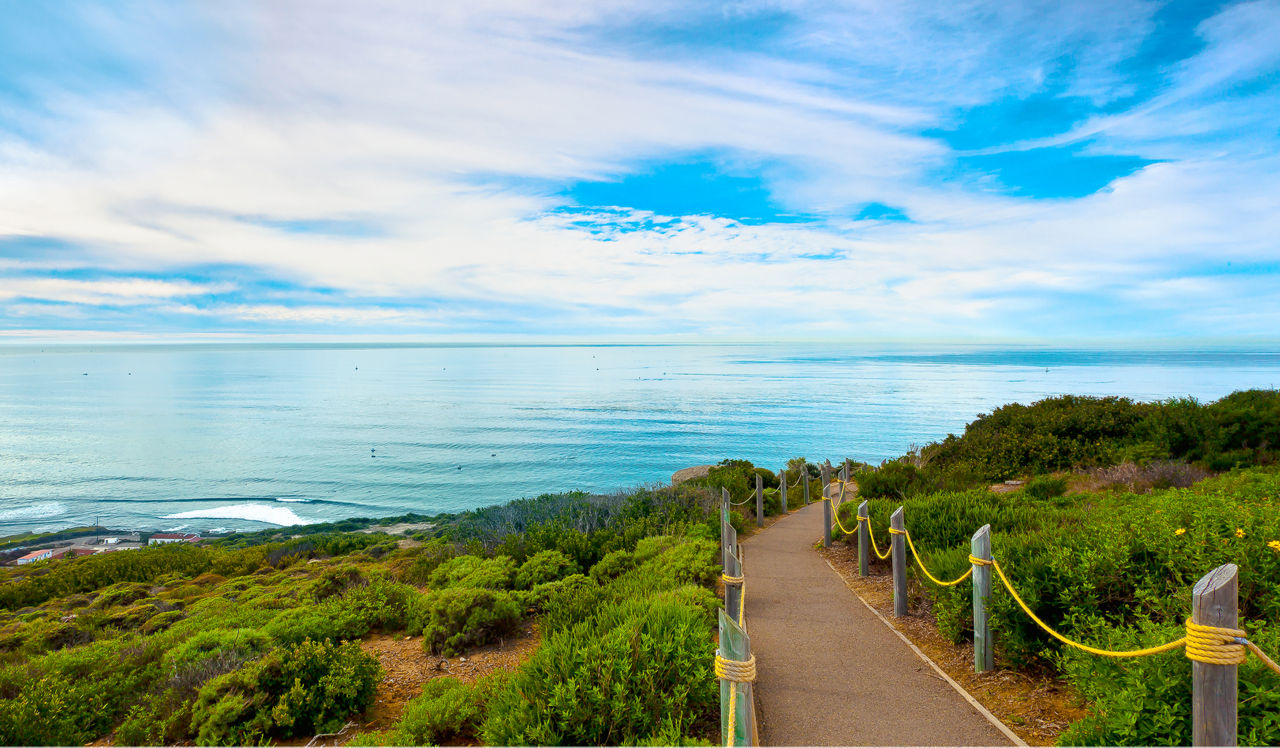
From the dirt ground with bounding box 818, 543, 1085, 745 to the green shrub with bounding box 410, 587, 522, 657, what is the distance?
172 inches

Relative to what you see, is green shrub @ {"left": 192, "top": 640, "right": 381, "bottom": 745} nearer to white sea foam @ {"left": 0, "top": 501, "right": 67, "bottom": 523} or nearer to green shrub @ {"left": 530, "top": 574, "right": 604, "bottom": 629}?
green shrub @ {"left": 530, "top": 574, "right": 604, "bottom": 629}

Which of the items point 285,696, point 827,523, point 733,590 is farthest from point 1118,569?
point 285,696

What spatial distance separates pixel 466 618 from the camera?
6484 millimetres

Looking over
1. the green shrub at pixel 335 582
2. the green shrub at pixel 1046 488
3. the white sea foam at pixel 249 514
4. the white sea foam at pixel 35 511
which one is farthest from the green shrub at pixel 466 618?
the white sea foam at pixel 35 511

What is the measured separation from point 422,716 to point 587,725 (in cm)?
135

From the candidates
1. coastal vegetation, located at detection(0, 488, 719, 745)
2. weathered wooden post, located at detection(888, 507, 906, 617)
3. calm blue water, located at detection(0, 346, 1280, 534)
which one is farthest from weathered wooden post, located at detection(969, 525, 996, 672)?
calm blue water, located at detection(0, 346, 1280, 534)

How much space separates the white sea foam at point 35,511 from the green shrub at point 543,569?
3334 cm

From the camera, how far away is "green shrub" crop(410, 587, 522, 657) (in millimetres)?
6371

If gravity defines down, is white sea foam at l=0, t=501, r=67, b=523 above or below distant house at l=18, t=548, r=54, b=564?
below

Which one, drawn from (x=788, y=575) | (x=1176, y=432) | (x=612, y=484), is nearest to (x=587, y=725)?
(x=788, y=575)

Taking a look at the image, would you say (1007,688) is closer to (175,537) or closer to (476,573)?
(476,573)

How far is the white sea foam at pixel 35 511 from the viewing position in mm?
27984

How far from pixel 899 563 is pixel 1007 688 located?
190 cm

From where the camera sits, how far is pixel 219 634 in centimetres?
586
